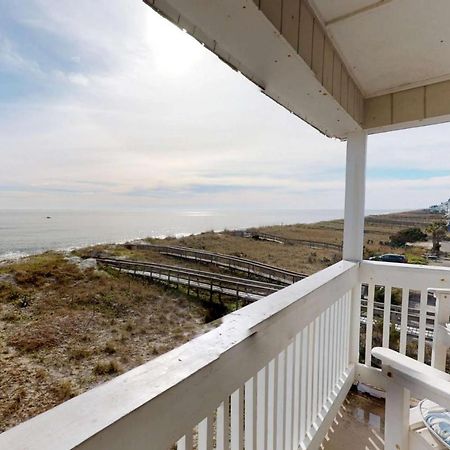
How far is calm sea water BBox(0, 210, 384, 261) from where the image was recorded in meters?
0.53

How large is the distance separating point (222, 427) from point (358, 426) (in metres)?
1.52

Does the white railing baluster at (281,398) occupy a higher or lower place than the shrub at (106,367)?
lower

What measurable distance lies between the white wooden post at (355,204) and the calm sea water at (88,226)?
1.62 meters

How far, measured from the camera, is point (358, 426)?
1.91m

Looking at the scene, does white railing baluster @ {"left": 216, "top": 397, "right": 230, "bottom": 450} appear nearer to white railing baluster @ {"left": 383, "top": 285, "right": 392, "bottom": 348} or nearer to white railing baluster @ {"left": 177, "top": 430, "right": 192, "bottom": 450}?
white railing baluster @ {"left": 177, "top": 430, "right": 192, "bottom": 450}

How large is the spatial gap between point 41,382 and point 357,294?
7.63 feet

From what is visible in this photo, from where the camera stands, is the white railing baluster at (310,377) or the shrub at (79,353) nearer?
the shrub at (79,353)

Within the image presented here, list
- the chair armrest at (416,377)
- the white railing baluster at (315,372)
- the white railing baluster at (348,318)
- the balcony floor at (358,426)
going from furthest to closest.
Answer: the white railing baluster at (348,318)
the balcony floor at (358,426)
the white railing baluster at (315,372)
the chair armrest at (416,377)

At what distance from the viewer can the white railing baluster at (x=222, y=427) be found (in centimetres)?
85

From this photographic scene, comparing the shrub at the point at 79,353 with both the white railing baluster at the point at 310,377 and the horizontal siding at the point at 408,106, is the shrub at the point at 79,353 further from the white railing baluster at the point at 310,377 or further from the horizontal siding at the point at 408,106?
the horizontal siding at the point at 408,106

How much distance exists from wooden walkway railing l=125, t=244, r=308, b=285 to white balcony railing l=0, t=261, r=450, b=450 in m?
0.11

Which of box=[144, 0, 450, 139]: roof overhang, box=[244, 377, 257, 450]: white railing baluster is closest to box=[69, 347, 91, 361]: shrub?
box=[244, 377, 257, 450]: white railing baluster

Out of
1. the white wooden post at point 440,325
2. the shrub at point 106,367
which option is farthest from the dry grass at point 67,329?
the white wooden post at point 440,325

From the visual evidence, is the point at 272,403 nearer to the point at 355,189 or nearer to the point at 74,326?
the point at 74,326
